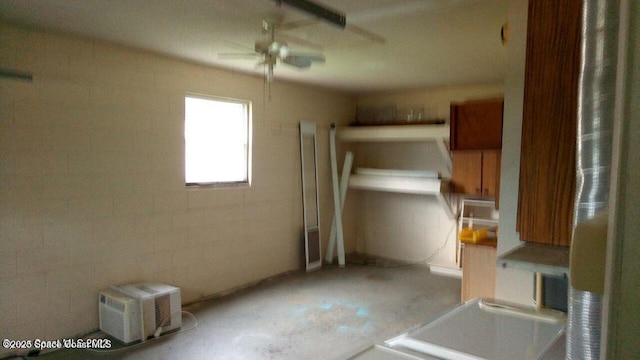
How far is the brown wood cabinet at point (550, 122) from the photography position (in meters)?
1.26

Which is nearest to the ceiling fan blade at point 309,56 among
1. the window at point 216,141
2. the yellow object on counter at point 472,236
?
the window at point 216,141

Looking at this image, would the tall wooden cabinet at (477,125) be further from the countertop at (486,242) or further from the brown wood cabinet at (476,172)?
the brown wood cabinet at (476,172)

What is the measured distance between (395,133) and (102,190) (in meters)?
3.71

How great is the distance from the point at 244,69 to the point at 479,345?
3896mm

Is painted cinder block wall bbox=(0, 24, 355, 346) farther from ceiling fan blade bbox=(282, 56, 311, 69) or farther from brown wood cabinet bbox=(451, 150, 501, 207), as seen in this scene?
brown wood cabinet bbox=(451, 150, 501, 207)

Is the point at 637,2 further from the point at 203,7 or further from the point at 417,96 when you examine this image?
the point at 417,96

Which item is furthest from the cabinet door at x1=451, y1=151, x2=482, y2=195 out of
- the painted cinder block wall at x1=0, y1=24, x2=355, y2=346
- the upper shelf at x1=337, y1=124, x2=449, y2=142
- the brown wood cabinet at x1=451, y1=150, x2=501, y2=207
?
the painted cinder block wall at x1=0, y1=24, x2=355, y2=346

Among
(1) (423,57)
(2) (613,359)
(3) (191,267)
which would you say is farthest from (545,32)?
(3) (191,267)

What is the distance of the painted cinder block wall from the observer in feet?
10.5

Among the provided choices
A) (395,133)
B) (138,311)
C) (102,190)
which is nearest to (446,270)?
(395,133)

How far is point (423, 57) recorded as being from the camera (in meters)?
4.05

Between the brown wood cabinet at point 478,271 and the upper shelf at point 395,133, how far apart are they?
66.1 inches

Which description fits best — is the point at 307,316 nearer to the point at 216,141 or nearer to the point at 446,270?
the point at 216,141

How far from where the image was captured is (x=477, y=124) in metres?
3.80
